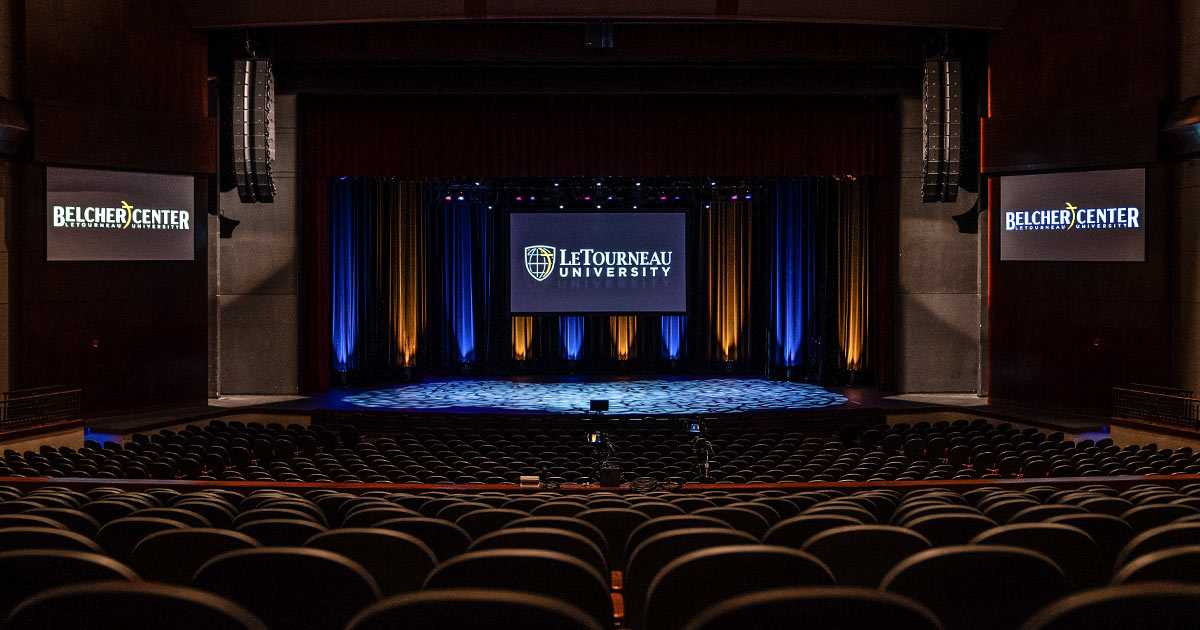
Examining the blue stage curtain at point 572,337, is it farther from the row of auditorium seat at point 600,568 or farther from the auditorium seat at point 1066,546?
the auditorium seat at point 1066,546

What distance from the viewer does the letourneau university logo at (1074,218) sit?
55.3ft

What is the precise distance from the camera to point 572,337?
2602 centimetres

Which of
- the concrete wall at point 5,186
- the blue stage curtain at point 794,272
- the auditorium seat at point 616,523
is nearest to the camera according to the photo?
the auditorium seat at point 616,523

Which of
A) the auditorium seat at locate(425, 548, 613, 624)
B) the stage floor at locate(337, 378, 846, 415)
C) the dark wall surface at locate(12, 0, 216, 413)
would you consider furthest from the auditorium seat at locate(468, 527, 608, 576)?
the dark wall surface at locate(12, 0, 216, 413)

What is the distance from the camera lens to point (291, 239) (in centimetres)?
2047

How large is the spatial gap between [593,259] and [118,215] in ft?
34.9

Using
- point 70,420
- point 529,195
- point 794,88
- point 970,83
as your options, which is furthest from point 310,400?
point 970,83

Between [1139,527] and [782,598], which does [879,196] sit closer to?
[1139,527]

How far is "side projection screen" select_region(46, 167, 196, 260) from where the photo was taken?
16.6m

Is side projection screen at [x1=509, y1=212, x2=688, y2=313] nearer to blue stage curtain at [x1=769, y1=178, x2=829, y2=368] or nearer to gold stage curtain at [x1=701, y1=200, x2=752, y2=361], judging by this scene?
gold stage curtain at [x1=701, y1=200, x2=752, y2=361]

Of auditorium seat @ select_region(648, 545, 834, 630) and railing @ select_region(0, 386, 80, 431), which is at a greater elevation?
auditorium seat @ select_region(648, 545, 834, 630)

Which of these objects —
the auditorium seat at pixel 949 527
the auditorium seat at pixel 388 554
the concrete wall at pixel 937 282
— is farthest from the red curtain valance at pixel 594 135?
the auditorium seat at pixel 388 554

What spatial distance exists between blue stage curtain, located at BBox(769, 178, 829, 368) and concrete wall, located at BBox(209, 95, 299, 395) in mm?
12160

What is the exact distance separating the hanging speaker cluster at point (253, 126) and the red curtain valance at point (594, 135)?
9.82ft
